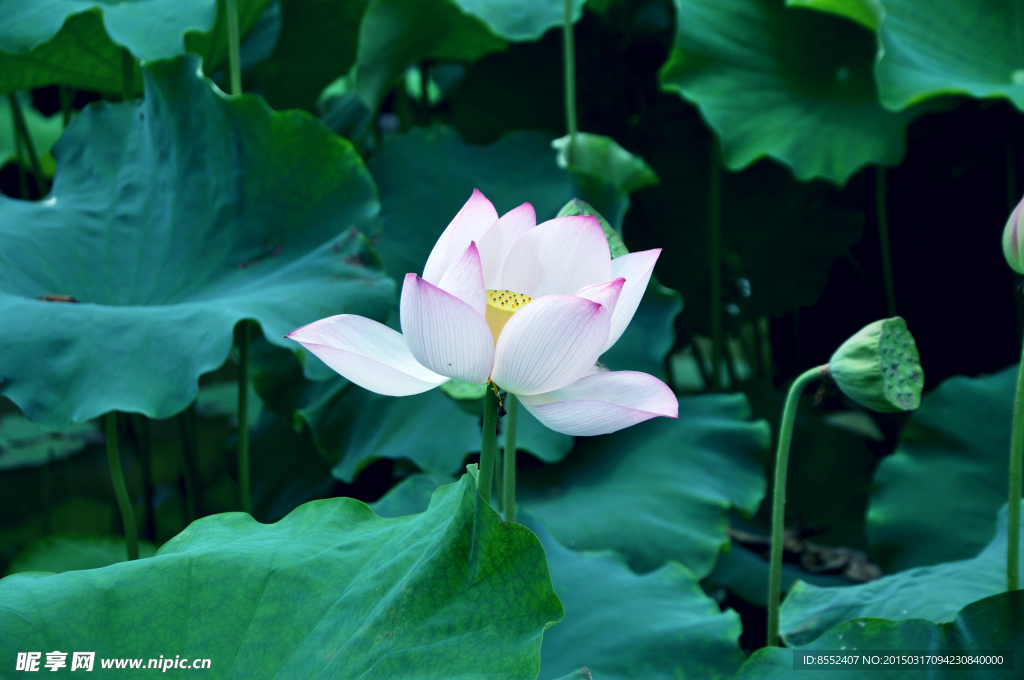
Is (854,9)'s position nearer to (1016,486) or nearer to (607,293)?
(1016,486)

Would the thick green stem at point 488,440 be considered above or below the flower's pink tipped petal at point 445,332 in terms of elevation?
below

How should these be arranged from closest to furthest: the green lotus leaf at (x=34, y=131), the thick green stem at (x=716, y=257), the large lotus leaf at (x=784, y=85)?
the large lotus leaf at (x=784, y=85)
the thick green stem at (x=716, y=257)
the green lotus leaf at (x=34, y=131)

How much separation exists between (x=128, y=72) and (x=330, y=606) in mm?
1042

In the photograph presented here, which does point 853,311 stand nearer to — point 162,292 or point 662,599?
point 662,599

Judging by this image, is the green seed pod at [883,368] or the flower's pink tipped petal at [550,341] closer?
the flower's pink tipped petal at [550,341]

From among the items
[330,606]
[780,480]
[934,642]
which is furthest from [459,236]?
[934,642]

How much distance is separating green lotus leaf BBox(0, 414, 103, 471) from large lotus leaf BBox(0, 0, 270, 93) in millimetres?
768

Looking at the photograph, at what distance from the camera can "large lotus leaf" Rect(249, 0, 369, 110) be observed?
138 centimetres

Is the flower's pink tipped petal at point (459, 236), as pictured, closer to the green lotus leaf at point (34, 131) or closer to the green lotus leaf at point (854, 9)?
the green lotus leaf at point (854, 9)

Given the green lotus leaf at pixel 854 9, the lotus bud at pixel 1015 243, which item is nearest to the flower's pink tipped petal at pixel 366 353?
the lotus bud at pixel 1015 243

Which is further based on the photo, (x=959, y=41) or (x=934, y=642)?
(x=959, y=41)

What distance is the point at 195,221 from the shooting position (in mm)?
956

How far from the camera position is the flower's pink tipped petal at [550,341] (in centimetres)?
38

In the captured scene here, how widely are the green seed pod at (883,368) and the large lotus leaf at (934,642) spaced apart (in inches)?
6.5
